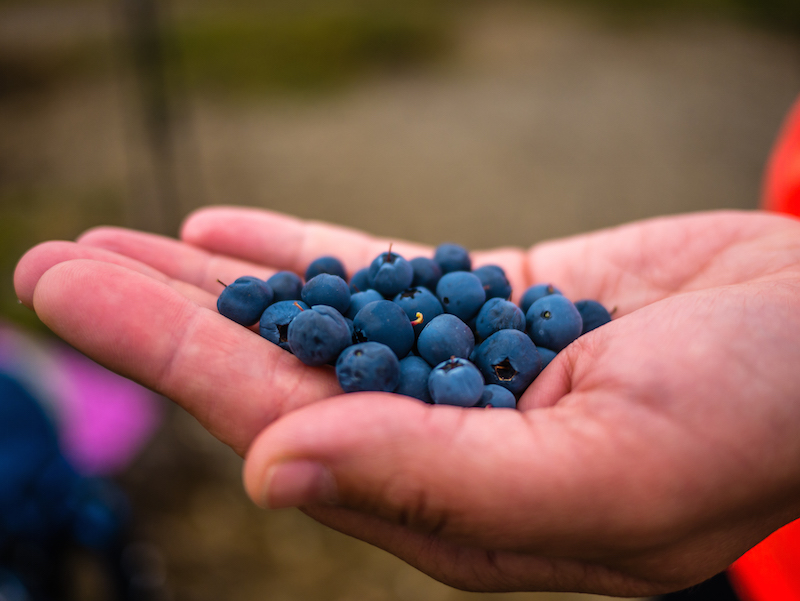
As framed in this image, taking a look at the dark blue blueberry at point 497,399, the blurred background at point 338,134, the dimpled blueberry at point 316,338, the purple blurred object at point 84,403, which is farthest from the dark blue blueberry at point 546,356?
the purple blurred object at point 84,403

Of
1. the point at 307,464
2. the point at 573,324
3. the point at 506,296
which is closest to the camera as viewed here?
the point at 307,464

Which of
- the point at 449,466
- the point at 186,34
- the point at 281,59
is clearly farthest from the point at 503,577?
the point at 186,34

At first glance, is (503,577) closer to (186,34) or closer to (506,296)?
(506,296)

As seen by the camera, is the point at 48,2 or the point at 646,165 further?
the point at 48,2

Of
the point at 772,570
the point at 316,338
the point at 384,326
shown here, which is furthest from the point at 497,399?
the point at 772,570

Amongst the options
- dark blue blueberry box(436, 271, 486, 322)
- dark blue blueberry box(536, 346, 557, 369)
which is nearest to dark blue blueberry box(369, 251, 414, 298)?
dark blue blueberry box(436, 271, 486, 322)

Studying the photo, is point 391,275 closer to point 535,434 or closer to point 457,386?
point 457,386
